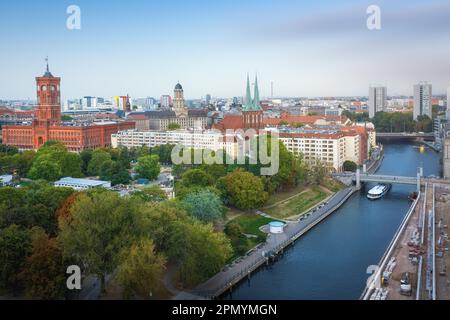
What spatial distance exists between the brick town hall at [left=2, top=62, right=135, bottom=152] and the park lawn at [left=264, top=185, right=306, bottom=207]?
20727 mm

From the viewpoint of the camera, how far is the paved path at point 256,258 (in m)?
15.0

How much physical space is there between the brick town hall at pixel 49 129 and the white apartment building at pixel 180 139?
99.0 inches

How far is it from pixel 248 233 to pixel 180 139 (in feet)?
72.4

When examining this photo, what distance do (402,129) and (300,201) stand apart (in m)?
42.7

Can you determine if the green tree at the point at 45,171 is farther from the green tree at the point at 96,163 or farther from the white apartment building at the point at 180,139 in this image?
the white apartment building at the point at 180,139

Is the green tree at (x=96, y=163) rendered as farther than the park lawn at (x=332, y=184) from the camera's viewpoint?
Yes

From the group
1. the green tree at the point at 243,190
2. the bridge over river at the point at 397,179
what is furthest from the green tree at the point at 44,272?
the bridge over river at the point at 397,179

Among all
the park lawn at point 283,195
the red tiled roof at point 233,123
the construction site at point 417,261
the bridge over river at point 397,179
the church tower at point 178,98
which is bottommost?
the construction site at point 417,261

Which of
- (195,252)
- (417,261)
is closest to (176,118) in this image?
(417,261)

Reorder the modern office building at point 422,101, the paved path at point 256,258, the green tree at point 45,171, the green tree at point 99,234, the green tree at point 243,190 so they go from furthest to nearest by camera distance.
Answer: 1. the modern office building at point 422,101
2. the green tree at point 45,171
3. the green tree at point 243,190
4. the paved path at point 256,258
5. the green tree at point 99,234

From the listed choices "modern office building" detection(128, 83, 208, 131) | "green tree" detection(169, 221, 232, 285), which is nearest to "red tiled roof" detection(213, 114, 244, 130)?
"modern office building" detection(128, 83, 208, 131)

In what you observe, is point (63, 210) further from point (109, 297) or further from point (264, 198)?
point (264, 198)

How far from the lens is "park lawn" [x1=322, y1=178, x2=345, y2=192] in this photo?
99.8ft
